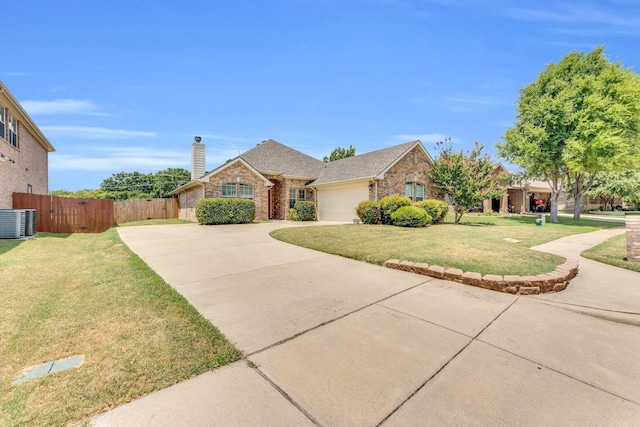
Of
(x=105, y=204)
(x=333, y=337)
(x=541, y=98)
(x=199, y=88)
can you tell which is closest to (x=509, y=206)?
Answer: (x=541, y=98)

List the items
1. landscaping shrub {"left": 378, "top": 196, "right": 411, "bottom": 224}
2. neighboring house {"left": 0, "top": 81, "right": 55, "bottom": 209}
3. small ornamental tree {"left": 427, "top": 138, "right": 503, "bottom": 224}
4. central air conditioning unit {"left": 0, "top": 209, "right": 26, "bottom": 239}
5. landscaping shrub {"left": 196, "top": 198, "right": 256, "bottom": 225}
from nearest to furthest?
central air conditioning unit {"left": 0, "top": 209, "right": 26, "bottom": 239} < neighboring house {"left": 0, "top": 81, "right": 55, "bottom": 209} < landscaping shrub {"left": 378, "top": 196, "right": 411, "bottom": 224} < small ornamental tree {"left": 427, "top": 138, "right": 503, "bottom": 224} < landscaping shrub {"left": 196, "top": 198, "right": 256, "bottom": 225}

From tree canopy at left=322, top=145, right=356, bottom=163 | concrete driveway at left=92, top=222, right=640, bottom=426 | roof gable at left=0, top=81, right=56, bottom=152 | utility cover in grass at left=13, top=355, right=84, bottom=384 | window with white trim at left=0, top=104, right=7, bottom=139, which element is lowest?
Result: concrete driveway at left=92, top=222, right=640, bottom=426

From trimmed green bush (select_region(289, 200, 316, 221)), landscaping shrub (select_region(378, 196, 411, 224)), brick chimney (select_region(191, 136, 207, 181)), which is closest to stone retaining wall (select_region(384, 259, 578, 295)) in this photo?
landscaping shrub (select_region(378, 196, 411, 224))

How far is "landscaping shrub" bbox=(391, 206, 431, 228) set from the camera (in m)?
12.9

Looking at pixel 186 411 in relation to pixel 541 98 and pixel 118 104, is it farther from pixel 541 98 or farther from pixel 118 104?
pixel 541 98

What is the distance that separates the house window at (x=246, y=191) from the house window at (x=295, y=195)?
3.39m

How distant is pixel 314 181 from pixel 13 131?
16458mm

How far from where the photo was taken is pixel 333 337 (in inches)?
112

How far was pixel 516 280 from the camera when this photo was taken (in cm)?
436

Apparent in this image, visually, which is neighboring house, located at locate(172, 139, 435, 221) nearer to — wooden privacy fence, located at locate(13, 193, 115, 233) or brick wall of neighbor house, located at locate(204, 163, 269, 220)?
brick wall of neighbor house, located at locate(204, 163, 269, 220)

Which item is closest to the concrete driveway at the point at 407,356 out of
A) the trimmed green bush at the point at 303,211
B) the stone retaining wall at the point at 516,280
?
the stone retaining wall at the point at 516,280

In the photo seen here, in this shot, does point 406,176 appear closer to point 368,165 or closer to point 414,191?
point 414,191

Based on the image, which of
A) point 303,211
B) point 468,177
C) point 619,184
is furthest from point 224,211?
point 619,184

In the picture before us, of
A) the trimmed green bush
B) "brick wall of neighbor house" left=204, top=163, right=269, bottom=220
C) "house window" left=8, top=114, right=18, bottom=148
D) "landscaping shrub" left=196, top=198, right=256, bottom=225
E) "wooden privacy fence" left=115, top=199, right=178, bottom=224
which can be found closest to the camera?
"house window" left=8, top=114, right=18, bottom=148
